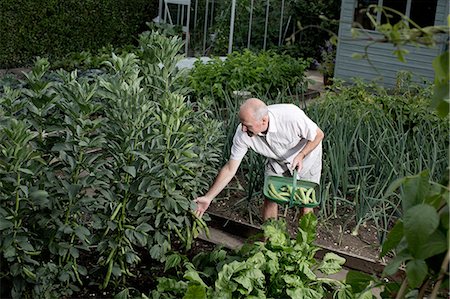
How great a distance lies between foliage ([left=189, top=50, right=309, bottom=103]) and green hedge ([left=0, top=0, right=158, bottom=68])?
3716 millimetres

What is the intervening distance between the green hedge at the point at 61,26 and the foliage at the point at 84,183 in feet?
26.0

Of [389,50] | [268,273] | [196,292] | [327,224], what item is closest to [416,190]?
[196,292]

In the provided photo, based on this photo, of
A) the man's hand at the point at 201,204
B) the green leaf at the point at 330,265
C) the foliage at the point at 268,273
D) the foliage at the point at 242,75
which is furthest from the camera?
the foliage at the point at 242,75

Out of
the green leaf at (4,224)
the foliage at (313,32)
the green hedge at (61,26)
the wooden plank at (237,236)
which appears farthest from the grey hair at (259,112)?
the foliage at (313,32)

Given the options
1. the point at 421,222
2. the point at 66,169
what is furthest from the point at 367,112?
the point at 421,222

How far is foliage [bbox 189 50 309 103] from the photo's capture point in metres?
7.93

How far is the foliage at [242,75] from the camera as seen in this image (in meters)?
7.93

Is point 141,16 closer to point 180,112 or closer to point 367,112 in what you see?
point 367,112

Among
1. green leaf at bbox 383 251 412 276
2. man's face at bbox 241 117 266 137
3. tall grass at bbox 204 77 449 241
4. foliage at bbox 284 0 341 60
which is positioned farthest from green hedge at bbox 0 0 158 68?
green leaf at bbox 383 251 412 276

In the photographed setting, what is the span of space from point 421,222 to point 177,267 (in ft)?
8.83

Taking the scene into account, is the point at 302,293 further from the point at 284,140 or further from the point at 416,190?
the point at 416,190

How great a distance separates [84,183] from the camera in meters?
3.23

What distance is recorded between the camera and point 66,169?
3.36 meters

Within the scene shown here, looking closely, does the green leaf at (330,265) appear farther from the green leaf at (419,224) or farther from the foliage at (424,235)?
the green leaf at (419,224)
